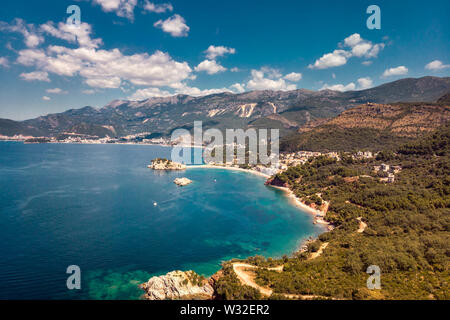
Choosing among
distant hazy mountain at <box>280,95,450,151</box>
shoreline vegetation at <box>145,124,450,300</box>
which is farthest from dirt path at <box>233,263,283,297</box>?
distant hazy mountain at <box>280,95,450,151</box>

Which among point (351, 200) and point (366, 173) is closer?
point (351, 200)

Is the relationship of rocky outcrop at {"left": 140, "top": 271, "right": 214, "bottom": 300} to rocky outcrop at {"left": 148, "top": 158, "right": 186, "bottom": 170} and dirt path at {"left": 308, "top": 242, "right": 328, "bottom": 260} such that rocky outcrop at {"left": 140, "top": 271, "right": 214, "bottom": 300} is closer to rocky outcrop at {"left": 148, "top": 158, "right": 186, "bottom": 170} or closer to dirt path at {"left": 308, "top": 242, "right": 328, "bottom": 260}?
dirt path at {"left": 308, "top": 242, "right": 328, "bottom": 260}

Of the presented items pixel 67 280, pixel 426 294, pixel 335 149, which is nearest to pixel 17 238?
pixel 67 280

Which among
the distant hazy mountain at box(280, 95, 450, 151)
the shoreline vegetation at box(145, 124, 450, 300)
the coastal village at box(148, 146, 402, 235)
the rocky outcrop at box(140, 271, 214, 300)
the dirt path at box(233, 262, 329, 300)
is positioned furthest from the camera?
the distant hazy mountain at box(280, 95, 450, 151)

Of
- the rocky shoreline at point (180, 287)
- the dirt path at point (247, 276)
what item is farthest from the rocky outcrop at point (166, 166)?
the rocky shoreline at point (180, 287)

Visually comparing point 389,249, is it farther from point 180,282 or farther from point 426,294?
point 180,282

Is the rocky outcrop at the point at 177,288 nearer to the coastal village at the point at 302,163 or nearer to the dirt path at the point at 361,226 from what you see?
the dirt path at the point at 361,226
